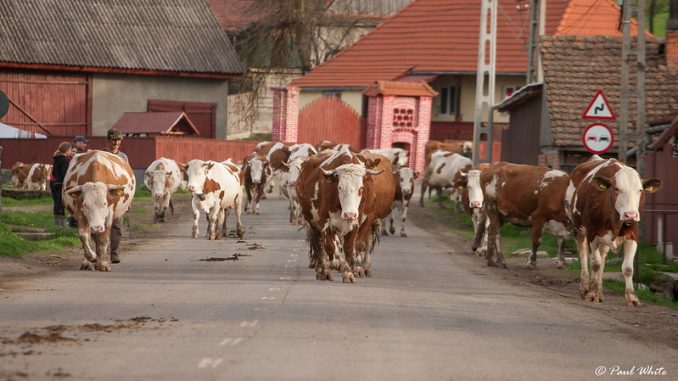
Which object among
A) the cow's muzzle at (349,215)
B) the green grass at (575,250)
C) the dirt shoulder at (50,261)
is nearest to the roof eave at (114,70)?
the green grass at (575,250)

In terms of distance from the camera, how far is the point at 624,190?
17562mm

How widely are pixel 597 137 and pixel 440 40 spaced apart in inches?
1709

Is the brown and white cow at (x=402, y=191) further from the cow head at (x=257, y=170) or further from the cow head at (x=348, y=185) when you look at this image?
the cow head at (x=348, y=185)

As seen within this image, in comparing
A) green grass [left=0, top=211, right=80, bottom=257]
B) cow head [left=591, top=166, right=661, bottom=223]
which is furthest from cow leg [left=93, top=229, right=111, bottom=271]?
cow head [left=591, top=166, right=661, bottom=223]

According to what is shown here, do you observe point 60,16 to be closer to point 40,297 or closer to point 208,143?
point 208,143

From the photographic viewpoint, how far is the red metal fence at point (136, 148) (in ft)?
160

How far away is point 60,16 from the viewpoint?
58750 millimetres

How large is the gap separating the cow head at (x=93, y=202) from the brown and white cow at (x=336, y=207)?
2.92m

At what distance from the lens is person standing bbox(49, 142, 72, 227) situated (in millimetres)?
25594

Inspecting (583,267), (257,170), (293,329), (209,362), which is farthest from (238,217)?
(209,362)

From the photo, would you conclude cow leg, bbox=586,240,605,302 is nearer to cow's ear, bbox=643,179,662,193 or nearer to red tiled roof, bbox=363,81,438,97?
cow's ear, bbox=643,179,662,193

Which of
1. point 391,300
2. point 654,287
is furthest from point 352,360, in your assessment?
point 654,287

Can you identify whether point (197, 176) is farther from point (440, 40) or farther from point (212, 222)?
point (440, 40)

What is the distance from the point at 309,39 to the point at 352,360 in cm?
6648
